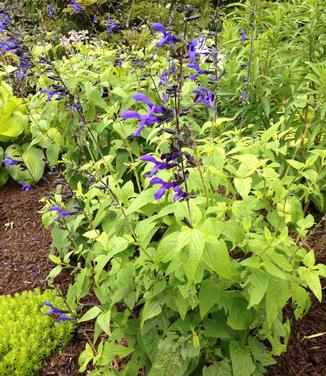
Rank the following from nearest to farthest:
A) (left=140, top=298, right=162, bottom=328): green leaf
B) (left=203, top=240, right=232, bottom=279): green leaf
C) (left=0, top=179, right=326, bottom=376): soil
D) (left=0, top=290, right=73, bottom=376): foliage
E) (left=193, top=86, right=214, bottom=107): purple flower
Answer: (left=203, top=240, right=232, bottom=279): green leaf
(left=140, top=298, right=162, bottom=328): green leaf
(left=193, top=86, right=214, bottom=107): purple flower
(left=0, top=179, right=326, bottom=376): soil
(left=0, top=290, right=73, bottom=376): foliage

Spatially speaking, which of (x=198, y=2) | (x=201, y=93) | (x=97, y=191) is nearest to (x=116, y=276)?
(x=97, y=191)

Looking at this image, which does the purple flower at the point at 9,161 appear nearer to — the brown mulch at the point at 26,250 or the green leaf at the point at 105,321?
the brown mulch at the point at 26,250

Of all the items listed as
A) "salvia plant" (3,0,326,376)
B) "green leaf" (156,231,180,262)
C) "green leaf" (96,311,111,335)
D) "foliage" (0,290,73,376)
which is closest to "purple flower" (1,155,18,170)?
"salvia plant" (3,0,326,376)

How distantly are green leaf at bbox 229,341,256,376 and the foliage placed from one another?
140 centimetres

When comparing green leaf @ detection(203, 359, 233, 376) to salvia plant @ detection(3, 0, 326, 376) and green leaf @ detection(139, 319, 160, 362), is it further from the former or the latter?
green leaf @ detection(139, 319, 160, 362)

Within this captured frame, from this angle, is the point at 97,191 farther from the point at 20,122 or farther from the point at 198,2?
the point at 198,2

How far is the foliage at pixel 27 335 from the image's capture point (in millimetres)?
2908

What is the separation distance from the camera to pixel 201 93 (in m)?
2.45

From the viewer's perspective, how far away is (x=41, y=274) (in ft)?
12.7

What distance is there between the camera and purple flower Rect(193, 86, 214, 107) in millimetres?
2326

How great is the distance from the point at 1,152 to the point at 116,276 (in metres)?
3.49

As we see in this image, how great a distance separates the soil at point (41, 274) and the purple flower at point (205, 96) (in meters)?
0.86

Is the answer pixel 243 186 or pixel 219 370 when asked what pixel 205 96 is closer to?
pixel 243 186

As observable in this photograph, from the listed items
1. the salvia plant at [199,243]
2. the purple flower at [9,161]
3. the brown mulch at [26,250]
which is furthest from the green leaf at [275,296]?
the purple flower at [9,161]
